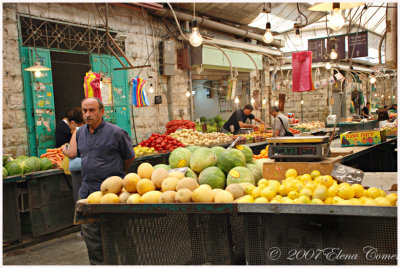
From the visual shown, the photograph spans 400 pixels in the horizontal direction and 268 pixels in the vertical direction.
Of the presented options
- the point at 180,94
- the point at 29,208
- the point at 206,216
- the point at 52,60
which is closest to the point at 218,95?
the point at 180,94

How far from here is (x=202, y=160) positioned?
3338mm

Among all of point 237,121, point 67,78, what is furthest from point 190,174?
point 237,121

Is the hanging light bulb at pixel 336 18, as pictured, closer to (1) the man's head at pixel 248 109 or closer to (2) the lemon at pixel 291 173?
(2) the lemon at pixel 291 173

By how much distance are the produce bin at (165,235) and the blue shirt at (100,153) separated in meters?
0.72

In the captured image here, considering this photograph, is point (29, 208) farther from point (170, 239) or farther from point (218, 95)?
point (218, 95)

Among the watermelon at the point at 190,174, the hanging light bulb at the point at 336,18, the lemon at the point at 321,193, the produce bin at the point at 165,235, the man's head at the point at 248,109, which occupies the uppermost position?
the hanging light bulb at the point at 336,18

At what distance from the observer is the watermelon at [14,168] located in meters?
4.71

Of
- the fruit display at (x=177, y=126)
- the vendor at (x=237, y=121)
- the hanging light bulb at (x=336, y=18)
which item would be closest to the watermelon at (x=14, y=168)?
the fruit display at (x=177, y=126)

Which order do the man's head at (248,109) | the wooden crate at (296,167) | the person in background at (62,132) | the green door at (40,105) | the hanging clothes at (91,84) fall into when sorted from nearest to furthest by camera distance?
the wooden crate at (296,167), the person in background at (62,132), the hanging clothes at (91,84), the green door at (40,105), the man's head at (248,109)

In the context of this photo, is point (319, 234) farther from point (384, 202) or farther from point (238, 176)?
point (238, 176)

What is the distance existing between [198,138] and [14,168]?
14.1ft

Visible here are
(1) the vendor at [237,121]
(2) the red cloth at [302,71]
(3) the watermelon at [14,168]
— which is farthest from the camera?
(1) the vendor at [237,121]

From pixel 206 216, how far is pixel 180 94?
8847 millimetres

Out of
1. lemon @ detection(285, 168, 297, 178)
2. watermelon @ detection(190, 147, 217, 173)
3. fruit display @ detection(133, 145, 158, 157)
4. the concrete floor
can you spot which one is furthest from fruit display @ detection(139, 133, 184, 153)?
lemon @ detection(285, 168, 297, 178)
